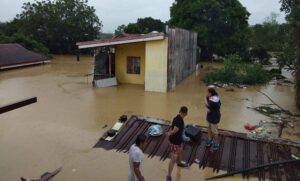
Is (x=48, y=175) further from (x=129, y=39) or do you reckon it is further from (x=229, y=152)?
(x=129, y=39)

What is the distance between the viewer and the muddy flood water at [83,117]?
27.6 feet

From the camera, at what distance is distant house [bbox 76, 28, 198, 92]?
1777cm

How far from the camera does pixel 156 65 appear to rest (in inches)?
706

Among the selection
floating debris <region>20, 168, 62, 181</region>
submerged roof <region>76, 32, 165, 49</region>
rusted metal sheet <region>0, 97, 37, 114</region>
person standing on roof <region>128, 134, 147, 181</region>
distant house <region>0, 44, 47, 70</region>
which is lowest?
floating debris <region>20, 168, 62, 181</region>

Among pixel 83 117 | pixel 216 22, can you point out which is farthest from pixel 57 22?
pixel 83 117

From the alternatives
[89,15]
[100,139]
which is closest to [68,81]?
[100,139]

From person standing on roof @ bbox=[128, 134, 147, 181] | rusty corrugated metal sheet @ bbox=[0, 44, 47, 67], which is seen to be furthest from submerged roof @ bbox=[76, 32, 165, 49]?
person standing on roof @ bbox=[128, 134, 147, 181]

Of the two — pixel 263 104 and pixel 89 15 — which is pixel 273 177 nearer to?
pixel 263 104

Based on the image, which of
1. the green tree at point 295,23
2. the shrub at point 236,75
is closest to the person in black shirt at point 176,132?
the green tree at point 295,23

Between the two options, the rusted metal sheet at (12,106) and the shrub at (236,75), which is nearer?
the rusted metal sheet at (12,106)

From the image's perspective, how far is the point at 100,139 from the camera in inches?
407

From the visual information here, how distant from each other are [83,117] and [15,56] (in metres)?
18.3

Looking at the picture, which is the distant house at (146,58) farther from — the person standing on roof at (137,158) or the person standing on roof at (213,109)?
the person standing on roof at (137,158)

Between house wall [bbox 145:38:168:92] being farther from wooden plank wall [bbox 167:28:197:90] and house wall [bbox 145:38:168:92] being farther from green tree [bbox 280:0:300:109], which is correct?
green tree [bbox 280:0:300:109]
